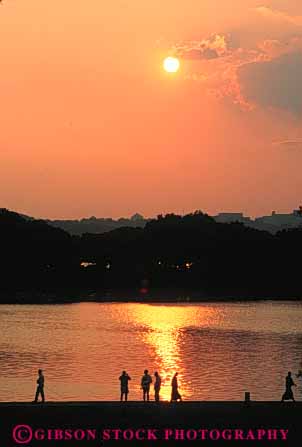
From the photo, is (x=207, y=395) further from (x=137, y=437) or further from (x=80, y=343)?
(x=80, y=343)

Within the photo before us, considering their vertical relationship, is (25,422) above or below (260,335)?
below

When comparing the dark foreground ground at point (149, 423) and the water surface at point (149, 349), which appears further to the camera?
the water surface at point (149, 349)

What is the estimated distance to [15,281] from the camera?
196m

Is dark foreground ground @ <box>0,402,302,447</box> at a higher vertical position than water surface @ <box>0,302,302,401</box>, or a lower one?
lower

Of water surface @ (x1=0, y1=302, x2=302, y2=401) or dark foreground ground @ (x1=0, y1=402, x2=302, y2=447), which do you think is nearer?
dark foreground ground @ (x1=0, y1=402, x2=302, y2=447)

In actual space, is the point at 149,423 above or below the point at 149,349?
below

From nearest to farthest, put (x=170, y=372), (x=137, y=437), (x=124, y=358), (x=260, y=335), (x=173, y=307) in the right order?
1. (x=137, y=437)
2. (x=170, y=372)
3. (x=124, y=358)
4. (x=260, y=335)
5. (x=173, y=307)

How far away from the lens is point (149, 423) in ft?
126

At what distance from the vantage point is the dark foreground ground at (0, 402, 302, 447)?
3678 centimetres

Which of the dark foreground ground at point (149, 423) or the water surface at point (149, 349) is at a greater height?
the water surface at point (149, 349)

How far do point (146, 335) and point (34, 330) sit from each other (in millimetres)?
12441

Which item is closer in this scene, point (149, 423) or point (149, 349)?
point (149, 423)

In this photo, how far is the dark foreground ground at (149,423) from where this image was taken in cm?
3678

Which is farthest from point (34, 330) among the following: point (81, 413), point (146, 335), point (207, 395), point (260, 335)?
point (81, 413)
